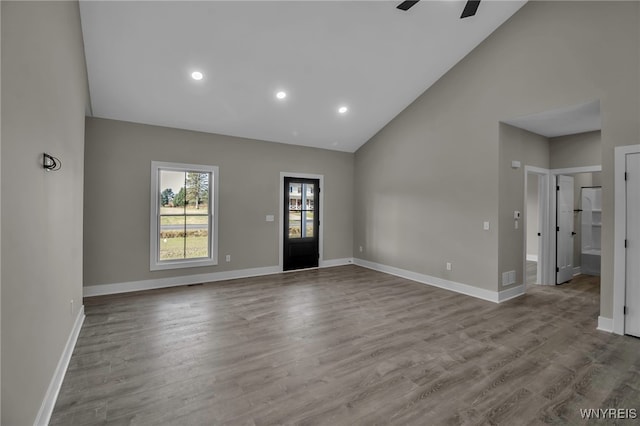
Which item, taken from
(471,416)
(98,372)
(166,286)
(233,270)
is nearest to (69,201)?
(98,372)

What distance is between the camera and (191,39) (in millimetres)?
3566

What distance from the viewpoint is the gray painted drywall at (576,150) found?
4898 mm

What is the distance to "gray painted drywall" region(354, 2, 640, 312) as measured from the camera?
3373mm

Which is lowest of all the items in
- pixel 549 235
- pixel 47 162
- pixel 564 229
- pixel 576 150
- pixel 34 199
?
pixel 549 235

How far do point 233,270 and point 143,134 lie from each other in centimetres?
286

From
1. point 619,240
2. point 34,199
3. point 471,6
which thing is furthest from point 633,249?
point 34,199

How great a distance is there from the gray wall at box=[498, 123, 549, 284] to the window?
4.83 m

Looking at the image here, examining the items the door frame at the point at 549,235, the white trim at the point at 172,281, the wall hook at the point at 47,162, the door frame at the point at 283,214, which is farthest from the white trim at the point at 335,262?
the wall hook at the point at 47,162

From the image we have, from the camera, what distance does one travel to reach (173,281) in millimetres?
5148

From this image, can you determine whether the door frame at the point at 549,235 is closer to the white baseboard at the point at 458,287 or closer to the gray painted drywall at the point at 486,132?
the white baseboard at the point at 458,287

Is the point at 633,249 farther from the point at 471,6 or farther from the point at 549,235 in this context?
the point at 471,6

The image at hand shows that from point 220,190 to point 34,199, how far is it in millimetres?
3888

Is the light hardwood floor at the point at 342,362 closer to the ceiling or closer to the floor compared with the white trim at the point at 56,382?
closer to the floor

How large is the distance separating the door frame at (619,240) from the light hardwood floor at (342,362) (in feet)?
0.96
